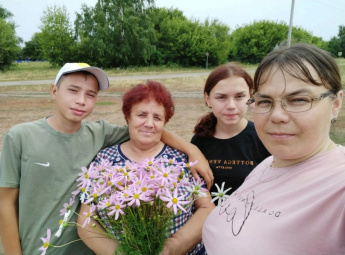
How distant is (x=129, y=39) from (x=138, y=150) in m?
36.2

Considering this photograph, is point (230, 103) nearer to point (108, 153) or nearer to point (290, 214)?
point (108, 153)

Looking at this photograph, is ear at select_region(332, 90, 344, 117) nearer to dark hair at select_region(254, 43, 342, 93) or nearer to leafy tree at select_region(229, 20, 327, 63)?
dark hair at select_region(254, 43, 342, 93)

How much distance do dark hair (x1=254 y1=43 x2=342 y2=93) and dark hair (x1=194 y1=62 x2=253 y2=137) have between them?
1.00 meters

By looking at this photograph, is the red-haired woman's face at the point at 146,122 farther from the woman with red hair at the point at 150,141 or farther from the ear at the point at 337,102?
the ear at the point at 337,102

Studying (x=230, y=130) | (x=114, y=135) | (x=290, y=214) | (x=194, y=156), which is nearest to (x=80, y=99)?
(x=114, y=135)

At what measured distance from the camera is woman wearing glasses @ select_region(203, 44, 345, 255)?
1027mm

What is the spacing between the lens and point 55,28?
40.7m

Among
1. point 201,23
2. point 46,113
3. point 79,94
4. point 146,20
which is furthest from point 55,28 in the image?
point 79,94

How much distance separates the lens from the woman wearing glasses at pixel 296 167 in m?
1.03

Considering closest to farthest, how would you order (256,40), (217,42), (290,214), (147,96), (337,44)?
(290,214) → (147,96) → (217,42) → (256,40) → (337,44)

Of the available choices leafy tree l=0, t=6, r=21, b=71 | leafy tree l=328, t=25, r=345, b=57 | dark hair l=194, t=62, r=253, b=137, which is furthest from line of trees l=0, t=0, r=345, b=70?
dark hair l=194, t=62, r=253, b=137

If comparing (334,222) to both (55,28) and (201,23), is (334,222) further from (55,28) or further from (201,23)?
(201,23)

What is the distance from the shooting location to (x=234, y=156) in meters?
→ 2.22

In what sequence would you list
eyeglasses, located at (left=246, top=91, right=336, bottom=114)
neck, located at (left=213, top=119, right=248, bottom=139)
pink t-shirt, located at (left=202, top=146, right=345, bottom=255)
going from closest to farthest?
pink t-shirt, located at (left=202, top=146, right=345, bottom=255) < eyeglasses, located at (left=246, top=91, right=336, bottom=114) < neck, located at (left=213, top=119, right=248, bottom=139)
